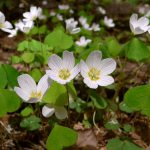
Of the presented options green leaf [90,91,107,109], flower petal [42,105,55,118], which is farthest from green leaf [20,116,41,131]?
green leaf [90,91,107,109]

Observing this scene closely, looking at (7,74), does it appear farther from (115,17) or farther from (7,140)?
(115,17)

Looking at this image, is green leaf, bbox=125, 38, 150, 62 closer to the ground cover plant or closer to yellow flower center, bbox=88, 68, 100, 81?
the ground cover plant

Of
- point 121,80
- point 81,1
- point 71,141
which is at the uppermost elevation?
point 71,141

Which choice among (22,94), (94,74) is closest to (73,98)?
(94,74)

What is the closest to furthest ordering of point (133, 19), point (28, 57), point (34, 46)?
point (133, 19) → point (28, 57) → point (34, 46)

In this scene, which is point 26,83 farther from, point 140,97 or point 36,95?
point 140,97

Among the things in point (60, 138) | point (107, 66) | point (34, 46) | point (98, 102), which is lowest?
point (34, 46)

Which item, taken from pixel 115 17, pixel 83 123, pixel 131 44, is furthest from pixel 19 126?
pixel 115 17
